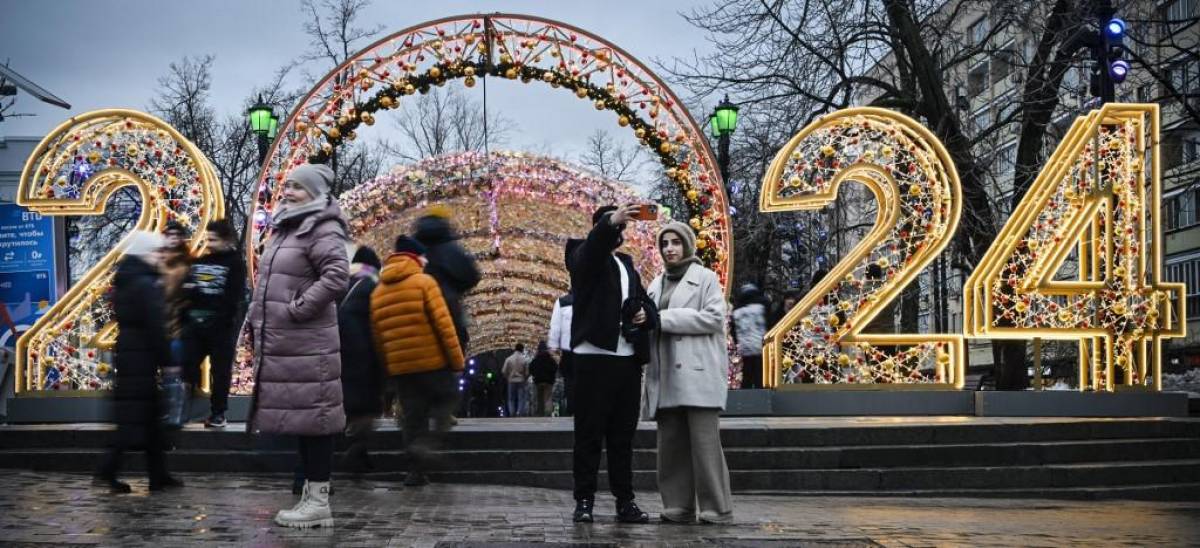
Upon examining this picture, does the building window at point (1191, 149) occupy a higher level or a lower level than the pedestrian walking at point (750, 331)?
higher

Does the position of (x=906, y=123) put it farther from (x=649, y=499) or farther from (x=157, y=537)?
(x=157, y=537)

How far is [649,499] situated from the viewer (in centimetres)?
1026

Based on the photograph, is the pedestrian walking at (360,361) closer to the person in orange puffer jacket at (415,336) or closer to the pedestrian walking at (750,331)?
the person in orange puffer jacket at (415,336)

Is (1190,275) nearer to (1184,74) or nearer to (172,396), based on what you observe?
(1184,74)

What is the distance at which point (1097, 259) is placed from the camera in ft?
49.7

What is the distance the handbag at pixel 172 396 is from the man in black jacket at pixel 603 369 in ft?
9.52

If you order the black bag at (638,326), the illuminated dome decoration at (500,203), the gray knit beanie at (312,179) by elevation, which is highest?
the illuminated dome decoration at (500,203)

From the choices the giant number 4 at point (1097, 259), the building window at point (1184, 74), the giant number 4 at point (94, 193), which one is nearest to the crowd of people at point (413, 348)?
the giant number 4 at point (94, 193)

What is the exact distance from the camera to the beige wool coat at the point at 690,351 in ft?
26.2

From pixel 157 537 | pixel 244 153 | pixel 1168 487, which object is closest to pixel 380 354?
pixel 157 537

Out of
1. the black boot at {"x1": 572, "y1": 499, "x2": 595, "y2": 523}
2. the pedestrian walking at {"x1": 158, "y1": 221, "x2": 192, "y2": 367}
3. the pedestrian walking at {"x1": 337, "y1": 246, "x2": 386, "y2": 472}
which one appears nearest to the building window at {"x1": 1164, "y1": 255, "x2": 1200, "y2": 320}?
the pedestrian walking at {"x1": 337, "y1": 246, "x2": 386, "y2": 472}

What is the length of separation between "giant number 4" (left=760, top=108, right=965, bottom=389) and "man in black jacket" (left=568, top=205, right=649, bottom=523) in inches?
300

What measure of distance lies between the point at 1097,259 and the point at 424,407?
8.13 metres

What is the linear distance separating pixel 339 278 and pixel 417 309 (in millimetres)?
2549
